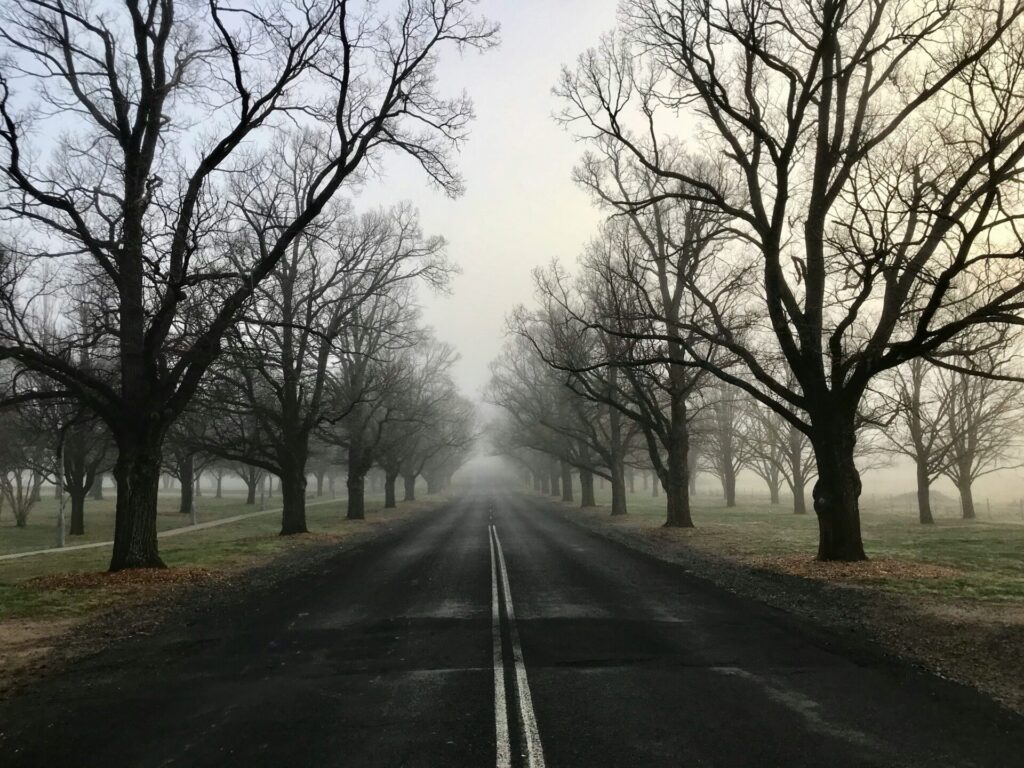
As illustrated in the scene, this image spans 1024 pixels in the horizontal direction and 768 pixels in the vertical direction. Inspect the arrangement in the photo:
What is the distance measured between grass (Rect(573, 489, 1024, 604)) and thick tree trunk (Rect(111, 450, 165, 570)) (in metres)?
12.7

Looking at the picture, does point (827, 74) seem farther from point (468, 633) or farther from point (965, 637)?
point (468, 633)

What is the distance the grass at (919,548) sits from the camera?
10.6 meters

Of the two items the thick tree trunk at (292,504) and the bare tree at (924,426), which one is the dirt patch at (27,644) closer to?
the thick tree trunk at (292,504)

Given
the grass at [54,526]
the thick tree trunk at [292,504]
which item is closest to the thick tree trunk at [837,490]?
the thick tree trunk at [292,504]

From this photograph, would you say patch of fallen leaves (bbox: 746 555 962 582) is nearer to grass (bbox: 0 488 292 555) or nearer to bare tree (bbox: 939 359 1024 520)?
bare tree (bbox: 939 359 1024 520)

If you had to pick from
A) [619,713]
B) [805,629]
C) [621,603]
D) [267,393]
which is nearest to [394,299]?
[267,393]

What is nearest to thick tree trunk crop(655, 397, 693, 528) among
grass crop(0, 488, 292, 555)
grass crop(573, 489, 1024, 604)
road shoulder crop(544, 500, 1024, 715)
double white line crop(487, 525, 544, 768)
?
grass crop(573, 489, 1024, 604)

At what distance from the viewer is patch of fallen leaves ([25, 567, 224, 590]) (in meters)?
12.3

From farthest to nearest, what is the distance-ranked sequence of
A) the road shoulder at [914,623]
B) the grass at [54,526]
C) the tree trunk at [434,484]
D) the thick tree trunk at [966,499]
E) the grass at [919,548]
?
the tree trunk at [434,484], the thick tree trunk at [966,499], the grass at [54,526], the grass at [919,548], the road shoulder at [914,623]

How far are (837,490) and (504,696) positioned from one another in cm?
1051

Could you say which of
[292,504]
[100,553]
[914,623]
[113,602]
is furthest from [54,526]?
[914,623]

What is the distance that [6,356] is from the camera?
12.0 m

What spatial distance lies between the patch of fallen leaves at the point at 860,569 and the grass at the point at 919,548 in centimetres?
8

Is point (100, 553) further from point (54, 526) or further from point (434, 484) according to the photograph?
point (434, 484)
